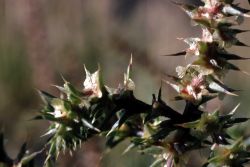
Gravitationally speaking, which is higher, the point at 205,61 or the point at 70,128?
the point at 205,61

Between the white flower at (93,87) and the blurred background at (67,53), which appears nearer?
the white flower at (93,87)

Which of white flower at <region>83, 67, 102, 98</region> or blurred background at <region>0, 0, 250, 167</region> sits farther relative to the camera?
blurred background at <region>0, 0, 250, 167</region>

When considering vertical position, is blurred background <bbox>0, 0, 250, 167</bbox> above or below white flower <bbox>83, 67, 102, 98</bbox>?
below

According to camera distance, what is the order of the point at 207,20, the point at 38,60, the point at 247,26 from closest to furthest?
the point at 207,20, the point at 38,60, the point at 247,26

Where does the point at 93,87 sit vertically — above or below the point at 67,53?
above

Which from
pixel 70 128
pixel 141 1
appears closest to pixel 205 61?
pixel 70 128

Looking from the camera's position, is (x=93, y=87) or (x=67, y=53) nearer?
(x=93, y=87)

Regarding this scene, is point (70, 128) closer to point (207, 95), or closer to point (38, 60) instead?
point (207, 95)

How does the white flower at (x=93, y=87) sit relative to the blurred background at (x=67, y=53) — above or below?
above
